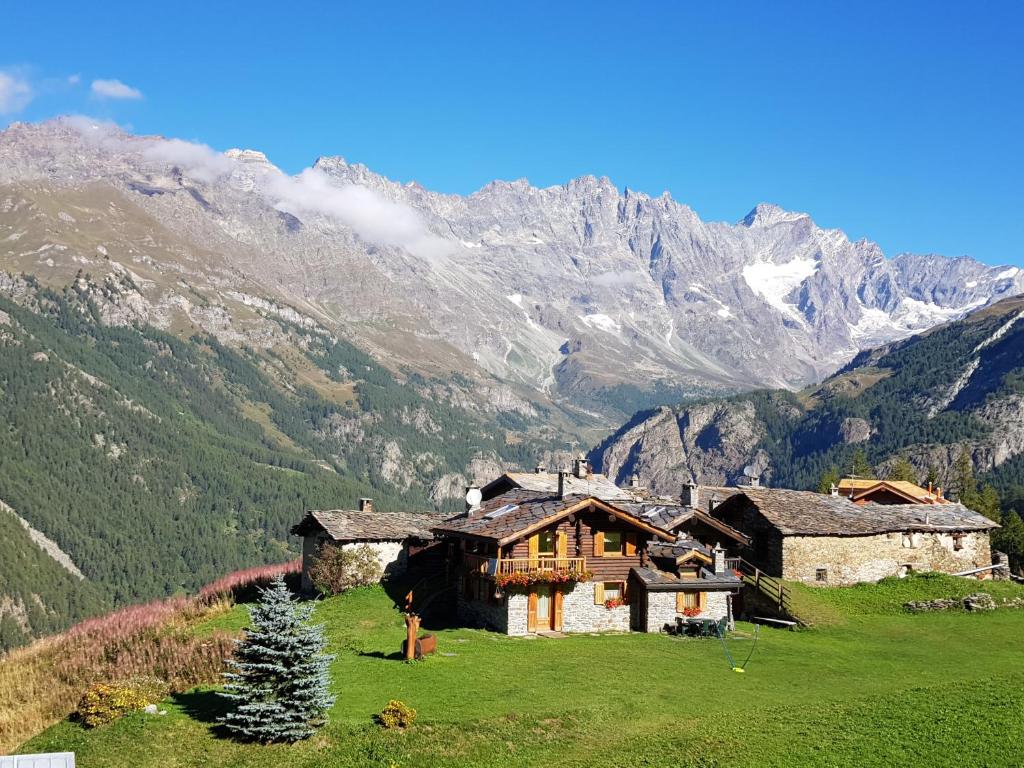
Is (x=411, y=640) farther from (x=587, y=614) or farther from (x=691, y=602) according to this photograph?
(x=691, y=602)

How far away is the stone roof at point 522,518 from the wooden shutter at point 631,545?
3.12 feet

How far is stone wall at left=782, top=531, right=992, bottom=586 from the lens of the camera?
201ft

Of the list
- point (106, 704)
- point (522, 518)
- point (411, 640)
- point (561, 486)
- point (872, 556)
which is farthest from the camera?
point (872, 556)

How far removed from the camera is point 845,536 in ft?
204

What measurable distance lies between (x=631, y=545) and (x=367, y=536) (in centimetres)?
1803

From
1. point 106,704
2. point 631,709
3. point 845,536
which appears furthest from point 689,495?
point 106,704

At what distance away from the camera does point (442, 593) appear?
54.9 m

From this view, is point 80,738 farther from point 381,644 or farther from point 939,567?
point 939,567

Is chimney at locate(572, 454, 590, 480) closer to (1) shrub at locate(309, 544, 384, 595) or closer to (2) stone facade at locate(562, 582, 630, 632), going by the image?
(1) shrub at locate(309, 544, 384, 595)

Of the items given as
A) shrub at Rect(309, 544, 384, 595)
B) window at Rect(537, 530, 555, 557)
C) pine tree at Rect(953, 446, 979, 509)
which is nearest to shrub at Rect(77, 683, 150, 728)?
window at Rect(537, 530, 555, 557)

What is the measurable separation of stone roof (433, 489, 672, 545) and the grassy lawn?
5.59 metres

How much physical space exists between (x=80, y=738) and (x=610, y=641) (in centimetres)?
2544

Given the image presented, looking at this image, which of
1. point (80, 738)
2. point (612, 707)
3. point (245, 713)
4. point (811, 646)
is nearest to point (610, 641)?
point (811, 646)

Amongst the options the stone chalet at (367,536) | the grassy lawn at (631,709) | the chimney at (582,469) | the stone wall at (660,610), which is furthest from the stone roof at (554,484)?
the grassy lawn at (631,709)
